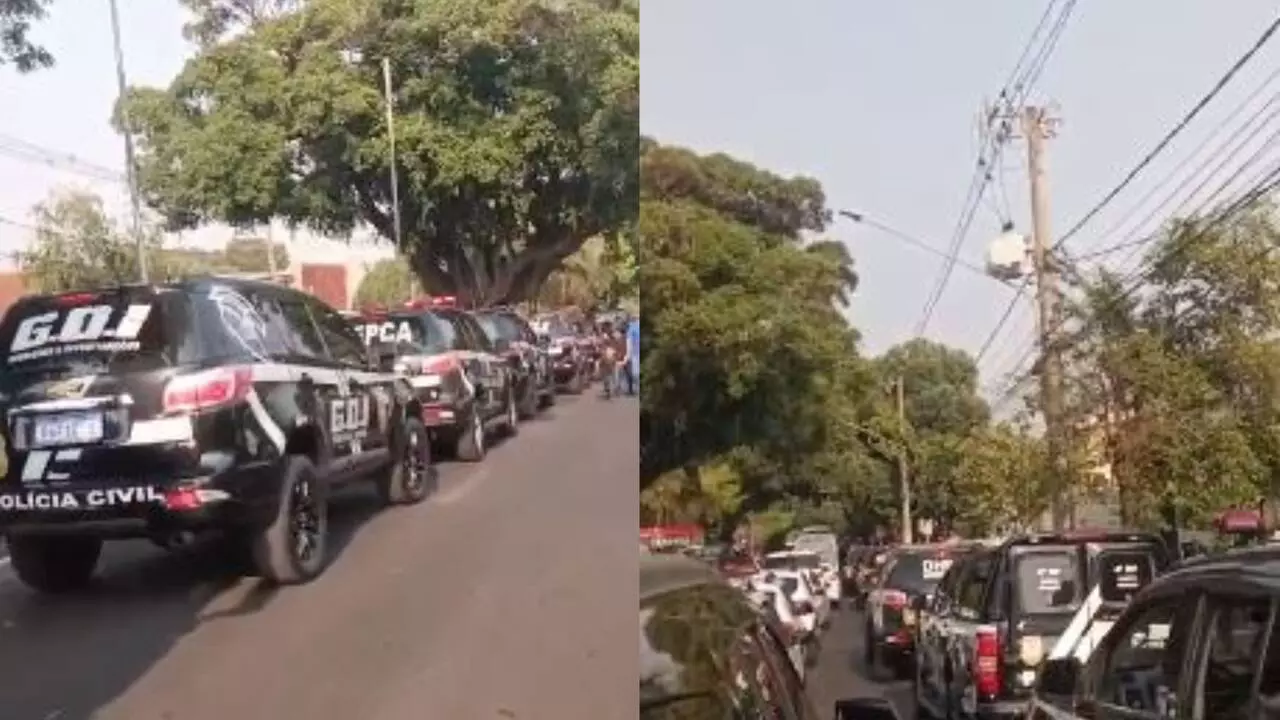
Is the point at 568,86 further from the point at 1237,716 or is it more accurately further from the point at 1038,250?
the point at 1038,250

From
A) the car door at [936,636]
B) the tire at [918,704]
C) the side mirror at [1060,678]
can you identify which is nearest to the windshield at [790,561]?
the side mirror at [1060,678]

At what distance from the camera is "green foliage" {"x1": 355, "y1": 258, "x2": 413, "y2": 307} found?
255 cm

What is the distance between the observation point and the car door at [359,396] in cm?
262

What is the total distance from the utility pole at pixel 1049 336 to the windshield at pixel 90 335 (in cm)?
976

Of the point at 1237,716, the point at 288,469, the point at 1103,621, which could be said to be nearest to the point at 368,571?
the point at 288,469

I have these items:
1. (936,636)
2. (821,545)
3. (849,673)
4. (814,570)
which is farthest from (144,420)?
(936,636)

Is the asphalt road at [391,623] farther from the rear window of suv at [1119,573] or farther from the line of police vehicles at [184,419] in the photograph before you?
the rear window of suv at [1119,573]

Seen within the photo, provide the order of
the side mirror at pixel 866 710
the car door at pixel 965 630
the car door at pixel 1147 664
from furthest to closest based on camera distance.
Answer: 1. the car door at pixel 965 630
2. the car door at pixel 1147 664
3. the side mirror at pixel 866 710

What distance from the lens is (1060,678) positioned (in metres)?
4.29

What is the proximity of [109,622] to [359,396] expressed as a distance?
49 centimetres

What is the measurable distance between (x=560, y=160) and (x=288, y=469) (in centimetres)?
54

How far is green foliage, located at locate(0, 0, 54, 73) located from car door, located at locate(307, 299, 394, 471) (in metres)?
0.48

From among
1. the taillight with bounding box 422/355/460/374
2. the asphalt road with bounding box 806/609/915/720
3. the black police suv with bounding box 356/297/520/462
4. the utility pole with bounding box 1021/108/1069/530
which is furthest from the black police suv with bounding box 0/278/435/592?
the utility pole with bounding box 1021/108/1069/530

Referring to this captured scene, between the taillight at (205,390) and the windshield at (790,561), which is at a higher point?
the taillight at (205,390)
